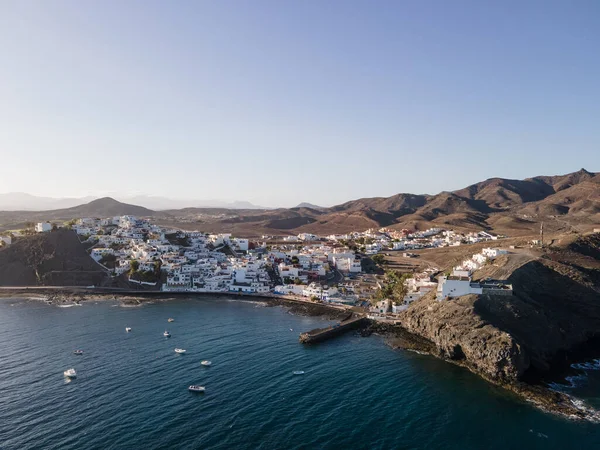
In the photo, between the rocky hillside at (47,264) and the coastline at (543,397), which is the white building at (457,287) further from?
the rocky hillside at (47,264)

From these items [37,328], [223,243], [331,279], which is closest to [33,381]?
[37,328]

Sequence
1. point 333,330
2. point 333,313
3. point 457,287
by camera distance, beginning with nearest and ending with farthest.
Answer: point 457,287
point 333,330
point 333,313

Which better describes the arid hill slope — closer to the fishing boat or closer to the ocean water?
the ocean water

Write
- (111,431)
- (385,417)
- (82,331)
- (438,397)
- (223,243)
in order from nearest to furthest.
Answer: (111,431)
(385,417)
(438,397)
(82,331)
(223,243)

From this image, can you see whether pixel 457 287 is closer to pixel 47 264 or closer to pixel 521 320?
pixel 521 320

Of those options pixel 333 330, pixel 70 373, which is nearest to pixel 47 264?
pixel 70 373

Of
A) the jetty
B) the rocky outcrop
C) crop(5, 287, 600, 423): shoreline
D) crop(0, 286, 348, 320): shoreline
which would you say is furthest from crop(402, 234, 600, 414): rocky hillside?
crop(0, 286, 348, 320): shoreline

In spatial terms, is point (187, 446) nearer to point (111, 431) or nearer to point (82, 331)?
point (111, 431)
